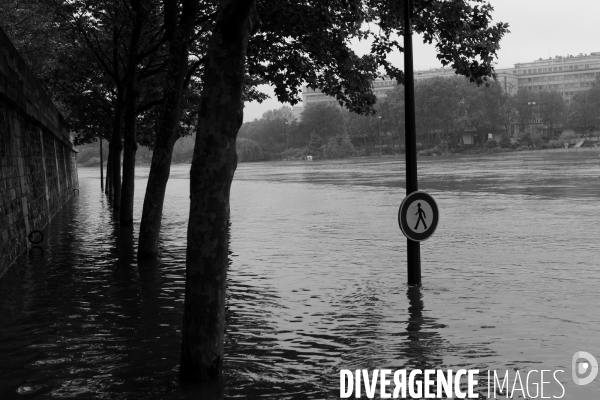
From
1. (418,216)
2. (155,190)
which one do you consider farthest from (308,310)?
(155,190)

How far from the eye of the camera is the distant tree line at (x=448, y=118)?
515 feet

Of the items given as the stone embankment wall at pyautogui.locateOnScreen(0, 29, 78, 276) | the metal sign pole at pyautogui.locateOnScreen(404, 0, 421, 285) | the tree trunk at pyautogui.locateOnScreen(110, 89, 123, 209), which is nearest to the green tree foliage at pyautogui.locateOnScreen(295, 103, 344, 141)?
the tree trunk at pyautogui.locateOnScreen(110, 89, 123, 209)

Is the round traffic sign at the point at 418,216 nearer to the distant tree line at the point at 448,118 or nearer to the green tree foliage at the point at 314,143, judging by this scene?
the distant tree line at the point at 448,118

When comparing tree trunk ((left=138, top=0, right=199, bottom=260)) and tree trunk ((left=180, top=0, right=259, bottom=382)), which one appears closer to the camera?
tree trunk ((left=180, top=0, right=259, bottom=382))

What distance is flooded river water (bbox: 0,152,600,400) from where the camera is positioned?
279 inches

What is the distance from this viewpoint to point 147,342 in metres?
8.32

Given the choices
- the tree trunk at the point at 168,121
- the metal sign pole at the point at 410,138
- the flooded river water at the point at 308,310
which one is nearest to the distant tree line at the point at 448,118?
the flooded river water at the point at 308,310

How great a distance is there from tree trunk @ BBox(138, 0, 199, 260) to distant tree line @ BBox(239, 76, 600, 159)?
459 feet

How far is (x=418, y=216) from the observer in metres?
11.4

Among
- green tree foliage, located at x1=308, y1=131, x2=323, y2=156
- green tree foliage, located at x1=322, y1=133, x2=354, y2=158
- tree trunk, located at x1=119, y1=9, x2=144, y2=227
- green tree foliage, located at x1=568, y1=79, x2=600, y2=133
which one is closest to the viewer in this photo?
tree trunk, located at x1=119, y1=9, x2=144, y2=227

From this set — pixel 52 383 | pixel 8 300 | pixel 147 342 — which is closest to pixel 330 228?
pixel 8 300

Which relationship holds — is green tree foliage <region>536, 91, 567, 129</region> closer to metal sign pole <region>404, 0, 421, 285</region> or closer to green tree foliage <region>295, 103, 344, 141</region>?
green tree foliage <region>295, 103, 344, 141</region>

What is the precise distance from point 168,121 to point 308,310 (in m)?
5.68

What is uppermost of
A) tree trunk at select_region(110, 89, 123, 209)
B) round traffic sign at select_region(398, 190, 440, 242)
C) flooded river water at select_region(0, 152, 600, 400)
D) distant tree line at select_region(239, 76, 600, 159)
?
distant tree line at select_region(239, 76, 600, 159)
